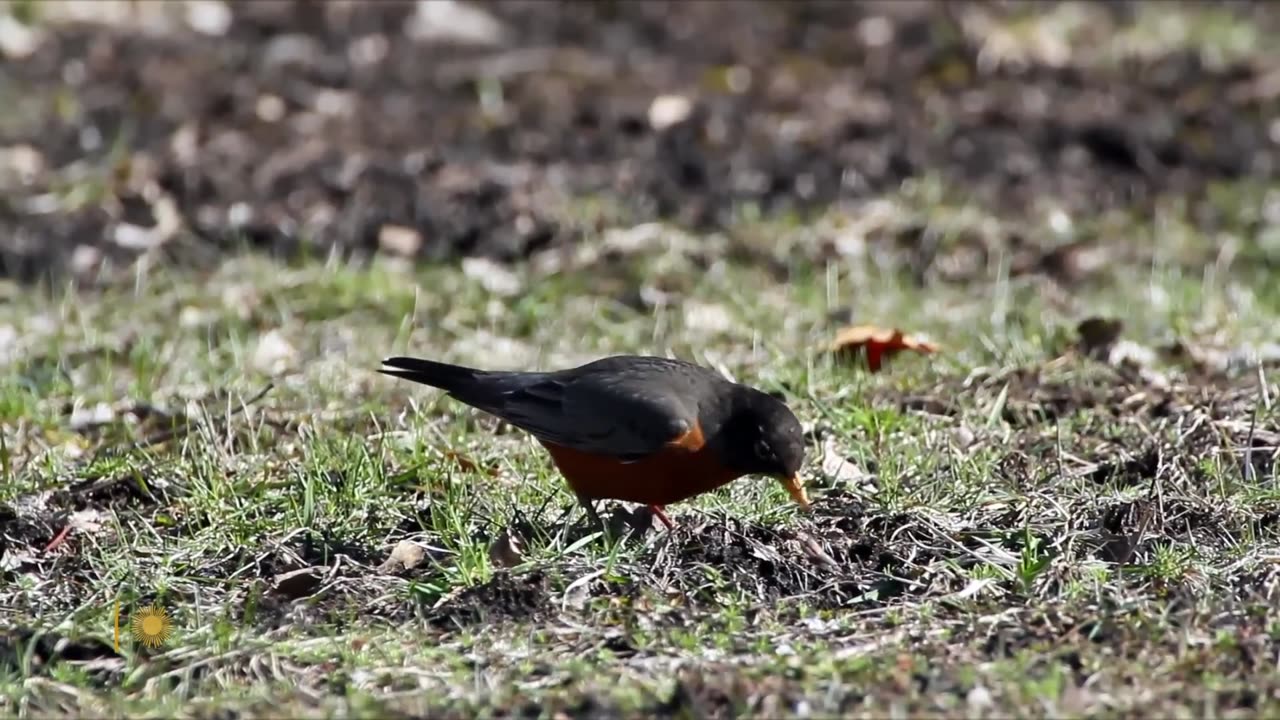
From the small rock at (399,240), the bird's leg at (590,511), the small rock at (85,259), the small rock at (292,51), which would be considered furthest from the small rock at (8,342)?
the small rock at (292,51)

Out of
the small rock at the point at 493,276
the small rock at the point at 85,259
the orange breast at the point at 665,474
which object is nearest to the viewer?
the orange breast at the point at 665,474

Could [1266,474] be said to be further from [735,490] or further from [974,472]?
[735,490]

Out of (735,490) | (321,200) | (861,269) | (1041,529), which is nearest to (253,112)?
(321,200)

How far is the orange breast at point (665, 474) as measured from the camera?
4.29m

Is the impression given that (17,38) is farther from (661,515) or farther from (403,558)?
(661,515)

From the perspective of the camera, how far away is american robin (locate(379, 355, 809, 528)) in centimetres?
430

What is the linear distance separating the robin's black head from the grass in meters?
0.16

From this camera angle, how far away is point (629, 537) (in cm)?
439

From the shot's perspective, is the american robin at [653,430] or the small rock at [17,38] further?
the small rock at [17,38]

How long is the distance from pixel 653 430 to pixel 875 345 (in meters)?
1.70

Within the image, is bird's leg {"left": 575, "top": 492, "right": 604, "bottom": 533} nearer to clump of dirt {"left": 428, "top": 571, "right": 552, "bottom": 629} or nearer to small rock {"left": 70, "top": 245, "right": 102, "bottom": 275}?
clump of dirt {"left": 428, "top": 571, "right": 552, "bottom": 629}

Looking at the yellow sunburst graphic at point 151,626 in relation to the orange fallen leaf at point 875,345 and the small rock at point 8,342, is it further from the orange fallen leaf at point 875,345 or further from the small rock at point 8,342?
the orange fallen leaf at point 875,345

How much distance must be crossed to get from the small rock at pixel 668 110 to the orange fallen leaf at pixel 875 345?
8.97 ft

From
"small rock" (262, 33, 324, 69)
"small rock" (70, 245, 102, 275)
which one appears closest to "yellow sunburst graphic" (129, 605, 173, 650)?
"small rock" (70, 245, 102, 275)
